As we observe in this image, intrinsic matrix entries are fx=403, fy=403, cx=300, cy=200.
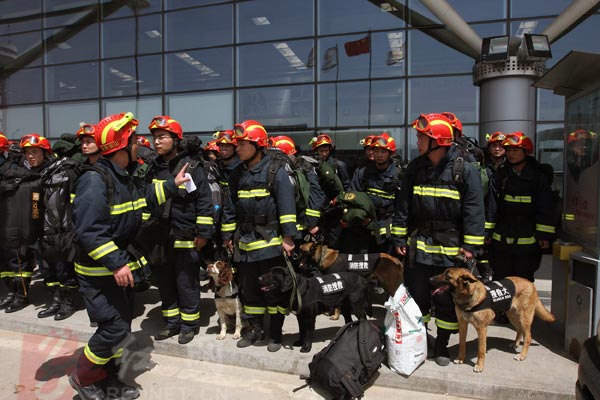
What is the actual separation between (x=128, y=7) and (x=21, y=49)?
15.0 feet

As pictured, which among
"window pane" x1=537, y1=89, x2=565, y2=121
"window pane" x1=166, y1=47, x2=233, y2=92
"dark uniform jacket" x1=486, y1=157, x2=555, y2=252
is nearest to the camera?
"dark uniform jacket" x1=486, y1=157, x2=555, y2=252

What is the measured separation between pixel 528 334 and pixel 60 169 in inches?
216

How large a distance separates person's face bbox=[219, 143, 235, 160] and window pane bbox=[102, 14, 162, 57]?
849 centimetres

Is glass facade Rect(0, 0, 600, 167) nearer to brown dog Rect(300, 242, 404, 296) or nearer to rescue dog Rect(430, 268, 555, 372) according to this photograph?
brown dog Rect(300, 242, 404, 296)

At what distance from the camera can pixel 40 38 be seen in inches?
544

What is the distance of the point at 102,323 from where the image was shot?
320 cm

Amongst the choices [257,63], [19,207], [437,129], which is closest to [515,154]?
[437,129]

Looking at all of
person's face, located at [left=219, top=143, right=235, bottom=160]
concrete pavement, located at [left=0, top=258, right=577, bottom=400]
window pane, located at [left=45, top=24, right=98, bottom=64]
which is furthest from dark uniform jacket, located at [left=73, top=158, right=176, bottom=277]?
window pane, located at [left=45, top=24, right=98, bottom=64]

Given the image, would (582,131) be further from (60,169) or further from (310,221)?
(60,169)

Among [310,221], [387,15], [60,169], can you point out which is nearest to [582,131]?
[310,221]

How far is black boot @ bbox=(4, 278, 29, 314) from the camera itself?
541 centimetres

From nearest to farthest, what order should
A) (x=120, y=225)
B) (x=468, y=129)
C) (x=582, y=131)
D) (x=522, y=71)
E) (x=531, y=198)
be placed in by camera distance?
(x=120, y=225) → (x=582, y=131) → (x=531, y=198) → (x=522, y=71) → (x=468, y=129)

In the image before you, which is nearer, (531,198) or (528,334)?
(528,334)

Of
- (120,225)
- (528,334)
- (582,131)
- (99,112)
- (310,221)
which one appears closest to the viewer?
(120,225)
